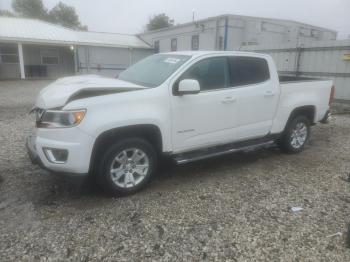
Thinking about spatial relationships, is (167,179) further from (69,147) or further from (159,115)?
(69,147)

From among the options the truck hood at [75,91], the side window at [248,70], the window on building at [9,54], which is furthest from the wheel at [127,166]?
the window on building at [9,54]

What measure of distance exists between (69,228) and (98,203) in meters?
0.57

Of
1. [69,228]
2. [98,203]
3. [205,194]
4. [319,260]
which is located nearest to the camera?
[319,260]

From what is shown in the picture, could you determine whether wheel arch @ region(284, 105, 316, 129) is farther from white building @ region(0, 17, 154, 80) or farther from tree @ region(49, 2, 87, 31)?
tree @ region(49, 2, 87, 31)

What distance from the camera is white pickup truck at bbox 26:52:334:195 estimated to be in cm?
334

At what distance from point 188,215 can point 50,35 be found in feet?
74.9

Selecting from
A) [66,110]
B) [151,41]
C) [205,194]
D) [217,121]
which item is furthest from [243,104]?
[151,41]

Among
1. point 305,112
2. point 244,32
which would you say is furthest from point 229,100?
point 244,32

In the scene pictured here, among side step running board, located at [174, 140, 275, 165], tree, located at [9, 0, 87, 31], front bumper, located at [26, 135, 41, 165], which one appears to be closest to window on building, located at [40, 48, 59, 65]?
front bumper, located at [26, 135, 41, 165]

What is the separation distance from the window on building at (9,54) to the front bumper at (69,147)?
72.5 feet

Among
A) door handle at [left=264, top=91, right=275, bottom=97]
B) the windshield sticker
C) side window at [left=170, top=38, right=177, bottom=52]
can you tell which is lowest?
door handle at [left=264, top=91, right=275, bottom=97]

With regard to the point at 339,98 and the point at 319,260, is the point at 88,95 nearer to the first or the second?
the point at 319,260

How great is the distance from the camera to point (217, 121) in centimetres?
437

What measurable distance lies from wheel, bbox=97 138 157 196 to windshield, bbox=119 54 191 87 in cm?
88
